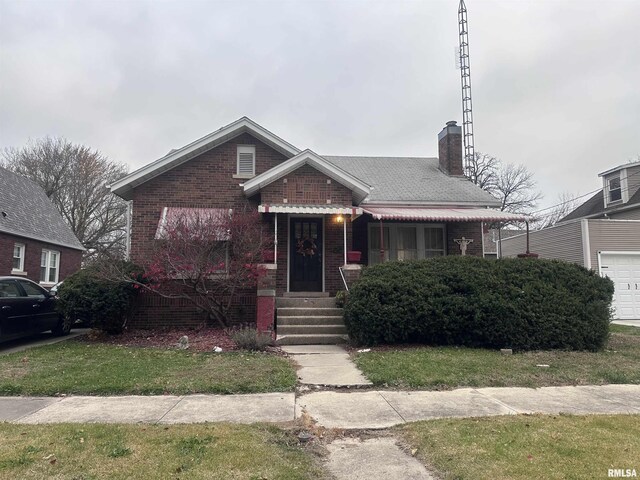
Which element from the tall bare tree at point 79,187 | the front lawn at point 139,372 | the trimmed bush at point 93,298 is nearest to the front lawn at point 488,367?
the front lawn at point 139,372

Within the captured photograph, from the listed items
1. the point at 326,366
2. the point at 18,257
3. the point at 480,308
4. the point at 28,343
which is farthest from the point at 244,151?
the point at 18,257

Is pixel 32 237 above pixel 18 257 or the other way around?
above

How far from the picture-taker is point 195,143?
1284cm

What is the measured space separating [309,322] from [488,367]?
14.6 ft

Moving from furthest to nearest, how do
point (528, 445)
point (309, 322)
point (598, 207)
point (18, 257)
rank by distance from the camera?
1. point (598, 207)
2. point (18, 257)
3. point (309, 322)
4. point (528, 445)

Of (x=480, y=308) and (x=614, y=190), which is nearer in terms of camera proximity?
(x=480, y=308)

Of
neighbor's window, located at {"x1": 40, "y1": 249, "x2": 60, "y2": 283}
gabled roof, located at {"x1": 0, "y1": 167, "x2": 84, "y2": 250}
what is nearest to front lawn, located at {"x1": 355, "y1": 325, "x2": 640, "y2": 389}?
gabled roof, located at {"x1": 0, "y1": 167, "x2": 84, "y2": 250}

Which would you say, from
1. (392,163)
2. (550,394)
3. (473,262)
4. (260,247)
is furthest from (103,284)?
(392,163)

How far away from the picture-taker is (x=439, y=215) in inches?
510

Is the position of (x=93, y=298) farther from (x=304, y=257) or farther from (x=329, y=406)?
(x=329, y=406)

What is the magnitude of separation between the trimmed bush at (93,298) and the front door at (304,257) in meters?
4.40

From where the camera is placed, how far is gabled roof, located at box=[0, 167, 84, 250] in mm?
18828

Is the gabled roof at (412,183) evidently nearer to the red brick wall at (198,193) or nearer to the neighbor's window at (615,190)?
the red brick wall at (198,193)

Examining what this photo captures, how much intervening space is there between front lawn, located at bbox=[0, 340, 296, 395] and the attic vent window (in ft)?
20.6
